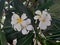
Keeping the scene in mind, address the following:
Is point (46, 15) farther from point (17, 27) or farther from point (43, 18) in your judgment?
point (17, 27)

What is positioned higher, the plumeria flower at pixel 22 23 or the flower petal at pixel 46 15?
the flower petal at pixel 46 15

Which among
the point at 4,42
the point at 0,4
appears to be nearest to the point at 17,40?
the point at 4,42

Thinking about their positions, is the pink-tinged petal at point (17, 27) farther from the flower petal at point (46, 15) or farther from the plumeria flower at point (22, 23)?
the flower petal at point (46, 15)

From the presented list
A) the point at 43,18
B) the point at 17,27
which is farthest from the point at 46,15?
the point at 17,27

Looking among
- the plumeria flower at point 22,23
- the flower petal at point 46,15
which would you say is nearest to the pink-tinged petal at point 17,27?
the plumeria flower at point 22,23

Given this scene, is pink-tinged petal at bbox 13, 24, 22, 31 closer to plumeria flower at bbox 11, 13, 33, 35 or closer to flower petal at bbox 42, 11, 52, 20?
plumeria flower at bbox 11, 13, 33, 35

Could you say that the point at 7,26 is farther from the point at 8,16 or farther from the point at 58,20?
the point at 58,20
